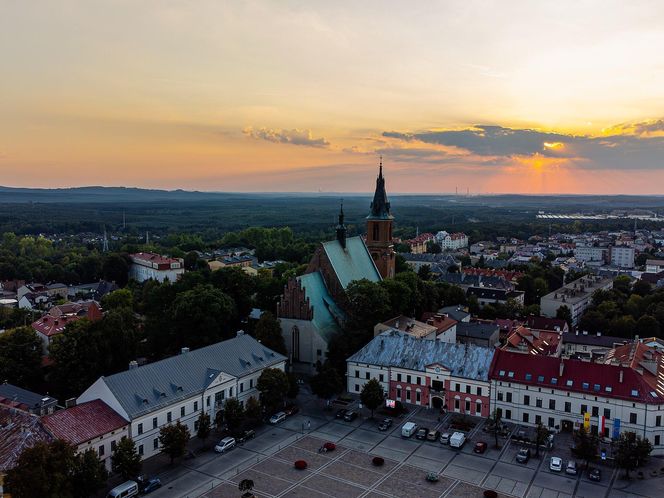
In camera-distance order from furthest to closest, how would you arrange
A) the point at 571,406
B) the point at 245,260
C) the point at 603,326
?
the point at 245,260, the point at 603,326, the point at 571,406

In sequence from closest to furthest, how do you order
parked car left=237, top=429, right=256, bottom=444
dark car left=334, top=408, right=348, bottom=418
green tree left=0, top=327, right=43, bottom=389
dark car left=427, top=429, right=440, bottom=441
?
1. parked car left=237, top=429, right=256, bottom=444
2. dark car left=427, top=429, right=440, bottom=441
3. dark car left=334, top=408, right=348, bottom=418
4. green tree left=0, top=327, right=43, bottom=389

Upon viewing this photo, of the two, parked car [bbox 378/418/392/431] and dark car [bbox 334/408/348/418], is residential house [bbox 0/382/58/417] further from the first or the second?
parked car [bbox 378/418/392/431]

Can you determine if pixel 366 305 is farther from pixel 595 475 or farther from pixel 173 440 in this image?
pixel 595 475

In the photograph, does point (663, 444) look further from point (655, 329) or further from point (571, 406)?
point (655, 329)

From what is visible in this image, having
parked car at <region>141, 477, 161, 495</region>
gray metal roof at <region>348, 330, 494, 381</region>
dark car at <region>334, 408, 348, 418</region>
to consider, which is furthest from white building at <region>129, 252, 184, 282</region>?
parked car at <region>141, 477, 161, 495</region>

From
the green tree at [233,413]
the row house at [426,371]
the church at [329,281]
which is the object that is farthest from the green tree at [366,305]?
the green tree at [233,413]

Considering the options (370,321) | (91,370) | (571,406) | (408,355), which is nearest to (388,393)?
(408,355)

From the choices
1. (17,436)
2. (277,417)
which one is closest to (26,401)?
(17,436)
